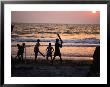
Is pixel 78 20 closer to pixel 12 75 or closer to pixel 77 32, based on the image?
pixel 77 32

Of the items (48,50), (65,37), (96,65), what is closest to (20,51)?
(48,50)

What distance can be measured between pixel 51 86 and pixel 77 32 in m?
0.36

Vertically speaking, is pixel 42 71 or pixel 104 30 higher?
pixel 104 30

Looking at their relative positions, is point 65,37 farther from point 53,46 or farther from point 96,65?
point 96,65

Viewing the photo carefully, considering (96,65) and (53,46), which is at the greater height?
(53,46)

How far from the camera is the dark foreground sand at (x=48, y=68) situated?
12.6ft

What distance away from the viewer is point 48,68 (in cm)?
383

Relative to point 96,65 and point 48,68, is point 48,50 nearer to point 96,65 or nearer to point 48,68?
point 48,68

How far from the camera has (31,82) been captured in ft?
12.6

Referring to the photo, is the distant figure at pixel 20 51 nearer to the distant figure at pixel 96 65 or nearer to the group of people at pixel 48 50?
the group of people at pixel 48 50

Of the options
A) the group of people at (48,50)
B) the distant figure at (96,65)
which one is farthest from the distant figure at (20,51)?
the distant figure at (96,65)

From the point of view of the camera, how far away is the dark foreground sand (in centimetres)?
383

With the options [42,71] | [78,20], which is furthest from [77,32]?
[42,71]

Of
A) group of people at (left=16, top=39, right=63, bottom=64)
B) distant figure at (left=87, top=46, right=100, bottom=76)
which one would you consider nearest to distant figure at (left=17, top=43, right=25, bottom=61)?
group of people at (left=16, top=39, right=63, bottom=64)
